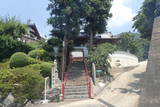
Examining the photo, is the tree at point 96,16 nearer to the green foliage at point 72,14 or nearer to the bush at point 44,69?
the green foliage at point 72,14

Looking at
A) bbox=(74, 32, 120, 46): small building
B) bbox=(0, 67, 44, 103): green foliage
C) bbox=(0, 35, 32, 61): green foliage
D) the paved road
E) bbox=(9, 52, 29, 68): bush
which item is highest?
bbox=(74, 32, 120, 46): small building

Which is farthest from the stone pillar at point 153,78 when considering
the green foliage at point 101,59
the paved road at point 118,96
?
the green foliage at point 101,59

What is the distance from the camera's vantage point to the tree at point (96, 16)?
22.4m

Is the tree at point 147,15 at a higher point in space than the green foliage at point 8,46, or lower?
higher

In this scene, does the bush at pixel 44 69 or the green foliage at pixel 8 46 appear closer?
the bush at pixel 44 69

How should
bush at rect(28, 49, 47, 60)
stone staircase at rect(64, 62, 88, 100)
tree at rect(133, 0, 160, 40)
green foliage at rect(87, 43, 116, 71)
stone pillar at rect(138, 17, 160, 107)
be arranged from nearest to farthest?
1. stone pillar at rect(138, 17, 160, 107)
2. stone staircase at rect(64, 62, 88, 100)
3. tree at rect(133, 0, 160, 40)
4. green foliage at rect(87, 43, 116, 71)
5. bush at rect(28, 49, 47, 60)

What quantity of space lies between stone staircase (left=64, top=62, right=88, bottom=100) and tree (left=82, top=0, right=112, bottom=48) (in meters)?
4.67

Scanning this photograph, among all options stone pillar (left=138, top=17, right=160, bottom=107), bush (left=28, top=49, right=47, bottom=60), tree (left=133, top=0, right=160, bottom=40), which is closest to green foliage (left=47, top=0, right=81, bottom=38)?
bush (left=28, top=49, right=47, bottom=60)

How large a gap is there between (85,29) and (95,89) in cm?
884

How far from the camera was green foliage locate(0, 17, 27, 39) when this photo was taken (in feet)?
78.4

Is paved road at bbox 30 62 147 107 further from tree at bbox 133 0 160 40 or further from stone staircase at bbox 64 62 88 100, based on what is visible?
tree at bbox 133 0 160 40

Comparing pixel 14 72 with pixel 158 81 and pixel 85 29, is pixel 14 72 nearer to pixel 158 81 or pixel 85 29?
pixel 158 81

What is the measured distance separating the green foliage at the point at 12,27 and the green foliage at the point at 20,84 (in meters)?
9.87

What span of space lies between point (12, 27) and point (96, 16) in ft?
27.1
